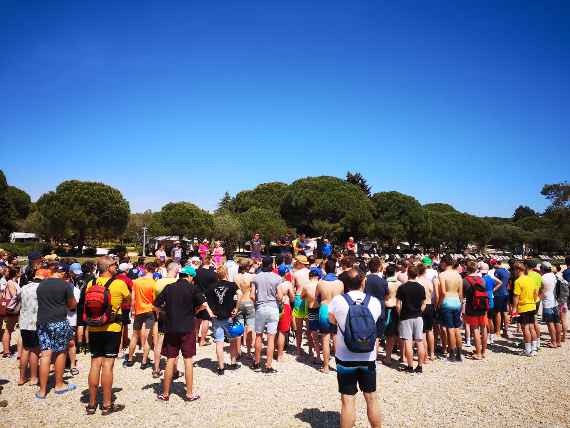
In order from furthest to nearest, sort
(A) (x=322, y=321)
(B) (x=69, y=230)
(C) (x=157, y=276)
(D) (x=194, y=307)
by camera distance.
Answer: (B) (x=69, y=230)
(C) (x=157, y=276)
(A) (x=322, y=321)
(D) (x=194, y=307)

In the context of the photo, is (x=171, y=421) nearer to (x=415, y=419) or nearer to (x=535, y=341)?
(x=415, y=419)

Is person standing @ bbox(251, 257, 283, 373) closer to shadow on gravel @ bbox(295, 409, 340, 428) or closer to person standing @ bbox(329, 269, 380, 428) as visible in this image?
shadow on gravel @ bbox(295, 409, 340, 428)

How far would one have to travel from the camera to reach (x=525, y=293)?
331 inches

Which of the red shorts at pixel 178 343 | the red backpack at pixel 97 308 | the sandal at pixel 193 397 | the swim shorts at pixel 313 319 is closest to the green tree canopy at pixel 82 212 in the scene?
the swim shorts at pixel 313 319

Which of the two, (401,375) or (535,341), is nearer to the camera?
(401,375)

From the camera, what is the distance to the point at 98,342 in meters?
5.27

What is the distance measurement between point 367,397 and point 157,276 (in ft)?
20.0

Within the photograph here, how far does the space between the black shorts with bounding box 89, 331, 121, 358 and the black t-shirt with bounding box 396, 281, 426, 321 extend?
16.2ft

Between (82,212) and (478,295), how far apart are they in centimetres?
4386

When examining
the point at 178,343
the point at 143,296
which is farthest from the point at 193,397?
the point at 143,296

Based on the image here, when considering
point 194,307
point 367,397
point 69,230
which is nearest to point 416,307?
point 367,397

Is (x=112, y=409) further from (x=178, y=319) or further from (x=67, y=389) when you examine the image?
(x=178, y=319)

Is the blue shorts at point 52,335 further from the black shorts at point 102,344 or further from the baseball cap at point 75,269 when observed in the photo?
the baseball cap at point 75,269

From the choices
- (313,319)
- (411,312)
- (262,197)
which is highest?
(262,197)
